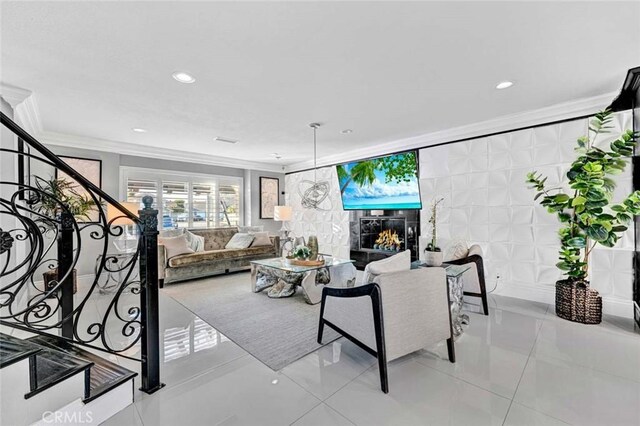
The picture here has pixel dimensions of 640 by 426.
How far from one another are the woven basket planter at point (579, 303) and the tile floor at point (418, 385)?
22cm

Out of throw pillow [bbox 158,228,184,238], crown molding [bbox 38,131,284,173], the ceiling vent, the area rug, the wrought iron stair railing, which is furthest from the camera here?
throw pillow [bbox 158,228,184,238]

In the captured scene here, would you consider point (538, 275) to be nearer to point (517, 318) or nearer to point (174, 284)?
point (517, 318)

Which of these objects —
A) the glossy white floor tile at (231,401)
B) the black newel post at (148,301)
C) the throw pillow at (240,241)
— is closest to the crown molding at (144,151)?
the throw pillow at (240,241)

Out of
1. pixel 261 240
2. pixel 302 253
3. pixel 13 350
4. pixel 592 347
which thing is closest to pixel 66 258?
pixel 13 350

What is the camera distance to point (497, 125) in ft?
13.0

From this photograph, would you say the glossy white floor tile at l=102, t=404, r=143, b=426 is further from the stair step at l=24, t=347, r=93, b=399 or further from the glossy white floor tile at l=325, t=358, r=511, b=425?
the glossy white floor tile at l=325, t=358, r=511, b=425

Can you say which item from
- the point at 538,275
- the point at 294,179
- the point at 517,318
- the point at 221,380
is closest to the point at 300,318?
the point at 221,380

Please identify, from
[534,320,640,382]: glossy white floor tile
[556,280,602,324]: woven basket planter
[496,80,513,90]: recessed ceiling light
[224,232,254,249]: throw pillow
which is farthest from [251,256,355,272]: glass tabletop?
[496,80,513,90]: recessed ceiling light

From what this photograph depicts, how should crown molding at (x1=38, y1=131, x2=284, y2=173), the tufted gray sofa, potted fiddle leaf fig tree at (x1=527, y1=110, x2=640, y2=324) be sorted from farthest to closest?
the tufted gray sofa, crown molding at (x1=38, y1=131, x2=284, y2=173), potted fiddle leaf fig tree at (x1=527, y1=110, x2=640, y2=324)

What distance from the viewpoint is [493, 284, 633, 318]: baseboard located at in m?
3.11

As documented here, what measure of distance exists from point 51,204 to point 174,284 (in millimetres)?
2049

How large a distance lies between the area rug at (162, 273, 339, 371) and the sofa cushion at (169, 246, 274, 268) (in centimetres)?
40

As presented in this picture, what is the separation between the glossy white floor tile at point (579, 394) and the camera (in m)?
1.65

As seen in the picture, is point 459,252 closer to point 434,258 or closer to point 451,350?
point 434,258
